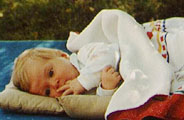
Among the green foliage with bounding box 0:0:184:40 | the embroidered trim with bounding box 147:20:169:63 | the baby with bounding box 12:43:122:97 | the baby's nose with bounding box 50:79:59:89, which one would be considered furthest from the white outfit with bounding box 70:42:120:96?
the green foliage with bounding box 0:0:184:40

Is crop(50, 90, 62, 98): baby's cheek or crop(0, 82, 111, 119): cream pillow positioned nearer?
crop(0, 82, 111, 119): cream pillow

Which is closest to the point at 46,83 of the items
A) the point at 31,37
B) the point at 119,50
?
the point at 119,50

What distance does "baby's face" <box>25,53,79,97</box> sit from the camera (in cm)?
243

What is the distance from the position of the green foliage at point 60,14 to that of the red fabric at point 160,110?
200 centimetres

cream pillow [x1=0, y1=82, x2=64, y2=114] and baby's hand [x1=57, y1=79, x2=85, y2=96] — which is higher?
baby's hand [x1=57, y1=79, x2=85, y2=96]

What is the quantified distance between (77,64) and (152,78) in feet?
1.61

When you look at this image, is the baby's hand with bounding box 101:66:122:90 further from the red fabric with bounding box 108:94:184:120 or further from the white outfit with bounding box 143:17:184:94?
the white outfit with bounding box 143:17:184:94

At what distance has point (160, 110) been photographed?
208cm

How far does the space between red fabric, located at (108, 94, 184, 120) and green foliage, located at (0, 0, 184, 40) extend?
78.8 inches

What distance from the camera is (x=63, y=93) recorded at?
2428 millimetres

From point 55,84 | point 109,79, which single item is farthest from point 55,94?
point 109,79

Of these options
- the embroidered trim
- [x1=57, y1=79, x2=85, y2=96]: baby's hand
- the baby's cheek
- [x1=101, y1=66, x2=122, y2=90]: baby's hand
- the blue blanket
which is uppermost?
the embroidered trim

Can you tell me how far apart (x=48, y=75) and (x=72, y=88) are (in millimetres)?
161

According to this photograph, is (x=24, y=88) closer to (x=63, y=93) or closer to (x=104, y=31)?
(x=63, y=93)
